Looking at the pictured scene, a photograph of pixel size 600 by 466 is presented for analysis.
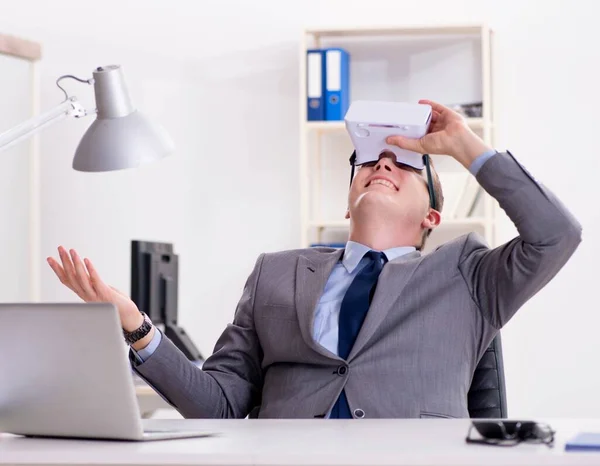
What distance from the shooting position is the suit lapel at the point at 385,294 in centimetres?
191

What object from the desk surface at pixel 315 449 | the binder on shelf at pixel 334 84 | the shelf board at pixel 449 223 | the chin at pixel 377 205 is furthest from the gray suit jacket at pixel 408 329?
the binder on shelf at pixel 334 84

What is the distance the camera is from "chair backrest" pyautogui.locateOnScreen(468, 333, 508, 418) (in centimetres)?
197

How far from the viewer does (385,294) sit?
195cm

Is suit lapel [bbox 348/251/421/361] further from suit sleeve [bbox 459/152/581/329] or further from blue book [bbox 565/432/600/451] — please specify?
blue book [bbox 565/432/600/451]

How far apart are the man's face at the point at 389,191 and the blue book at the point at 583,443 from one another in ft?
3.29

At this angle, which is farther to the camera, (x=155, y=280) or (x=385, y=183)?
(x=155, y=280)

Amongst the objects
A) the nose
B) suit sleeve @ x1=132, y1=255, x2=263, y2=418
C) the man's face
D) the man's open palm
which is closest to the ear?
the man's face

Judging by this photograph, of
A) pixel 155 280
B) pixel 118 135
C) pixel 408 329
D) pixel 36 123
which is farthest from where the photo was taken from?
pixel 155 280

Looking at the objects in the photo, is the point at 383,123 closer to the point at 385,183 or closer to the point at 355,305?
the point at 385,183

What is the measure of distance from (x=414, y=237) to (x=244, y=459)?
1.16 metres

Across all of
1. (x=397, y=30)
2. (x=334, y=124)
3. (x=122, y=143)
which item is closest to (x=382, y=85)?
(x=397, y=30)

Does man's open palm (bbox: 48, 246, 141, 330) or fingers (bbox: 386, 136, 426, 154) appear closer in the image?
man's open palm (bbox: 48, 246, 141, 330)

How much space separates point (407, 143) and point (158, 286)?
1.91 metres

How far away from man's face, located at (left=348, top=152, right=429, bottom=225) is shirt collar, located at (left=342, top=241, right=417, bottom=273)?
7cm
